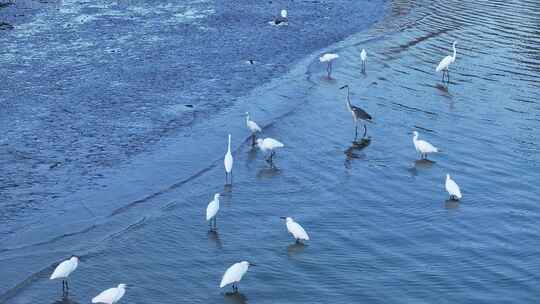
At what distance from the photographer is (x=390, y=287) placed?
45.1 feet

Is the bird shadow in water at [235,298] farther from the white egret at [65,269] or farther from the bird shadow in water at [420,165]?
the bird shadow in water at [420,165]

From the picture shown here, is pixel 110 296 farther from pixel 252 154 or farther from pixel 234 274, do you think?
pixel 252 154

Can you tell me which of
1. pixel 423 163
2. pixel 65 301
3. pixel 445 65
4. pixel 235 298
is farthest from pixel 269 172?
pixel 445 65

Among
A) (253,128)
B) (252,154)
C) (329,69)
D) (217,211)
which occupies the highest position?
(253,128)

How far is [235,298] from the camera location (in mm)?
13328

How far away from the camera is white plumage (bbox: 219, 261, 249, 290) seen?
43.1 ft

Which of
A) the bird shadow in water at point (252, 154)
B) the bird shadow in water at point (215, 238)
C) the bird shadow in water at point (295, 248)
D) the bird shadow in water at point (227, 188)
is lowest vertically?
the bird shadow in water at point (252, 154)

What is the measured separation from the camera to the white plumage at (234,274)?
13.1m

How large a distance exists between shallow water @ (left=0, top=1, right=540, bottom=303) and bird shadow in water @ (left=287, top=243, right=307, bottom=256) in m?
0.04

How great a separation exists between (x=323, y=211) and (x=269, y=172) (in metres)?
2.42

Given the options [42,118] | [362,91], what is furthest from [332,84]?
[42,118]

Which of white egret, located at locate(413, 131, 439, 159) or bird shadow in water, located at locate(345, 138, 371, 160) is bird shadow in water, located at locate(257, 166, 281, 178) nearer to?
bird shadow in water, located at locate(345, 138, 371, 160)

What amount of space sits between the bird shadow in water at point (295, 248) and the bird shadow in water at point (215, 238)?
1.25 meters

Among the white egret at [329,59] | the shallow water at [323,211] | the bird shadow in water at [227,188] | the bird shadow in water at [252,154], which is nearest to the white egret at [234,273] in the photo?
the shallow water at [323,211]
